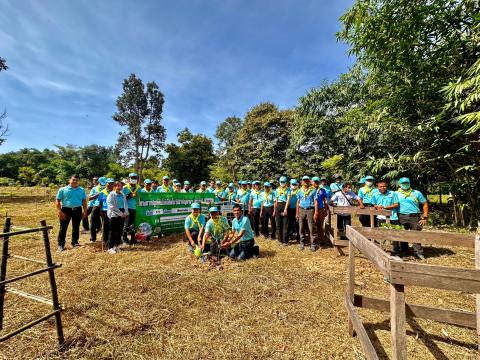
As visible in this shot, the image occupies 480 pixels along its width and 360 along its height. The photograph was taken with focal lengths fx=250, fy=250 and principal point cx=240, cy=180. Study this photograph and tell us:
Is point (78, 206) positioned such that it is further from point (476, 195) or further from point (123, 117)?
point (123, 117)

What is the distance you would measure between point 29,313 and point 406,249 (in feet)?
26.9

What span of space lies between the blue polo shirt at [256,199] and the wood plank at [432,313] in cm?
570

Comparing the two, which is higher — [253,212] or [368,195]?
[368,195]

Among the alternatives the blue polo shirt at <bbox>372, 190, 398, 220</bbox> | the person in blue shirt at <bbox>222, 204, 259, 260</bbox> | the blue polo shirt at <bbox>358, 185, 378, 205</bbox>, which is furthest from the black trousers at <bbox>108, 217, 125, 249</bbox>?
the blue polo shirt at <bbox>358, 185, 378, 205</bbox>

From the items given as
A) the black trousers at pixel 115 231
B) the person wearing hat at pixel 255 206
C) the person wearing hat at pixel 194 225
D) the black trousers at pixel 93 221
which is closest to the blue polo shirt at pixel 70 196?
the black trousers at pixel 93 221

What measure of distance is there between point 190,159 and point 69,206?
1999 cm

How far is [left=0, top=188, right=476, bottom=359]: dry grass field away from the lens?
9.95ft

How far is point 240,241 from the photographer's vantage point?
641 centimetres

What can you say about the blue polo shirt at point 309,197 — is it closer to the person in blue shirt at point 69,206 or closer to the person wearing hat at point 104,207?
the person wearing hat at point 104,207

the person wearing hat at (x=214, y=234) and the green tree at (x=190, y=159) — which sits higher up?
the green tree at (x=190, y=159)

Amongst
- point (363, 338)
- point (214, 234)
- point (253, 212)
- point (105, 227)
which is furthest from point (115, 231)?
point (363, 338)

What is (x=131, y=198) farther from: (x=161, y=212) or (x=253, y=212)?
(x=253, y=212)

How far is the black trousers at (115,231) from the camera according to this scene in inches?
268

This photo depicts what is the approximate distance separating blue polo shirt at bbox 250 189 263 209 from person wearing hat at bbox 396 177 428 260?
4199 mm
